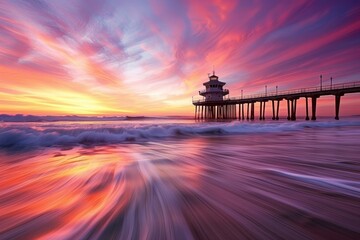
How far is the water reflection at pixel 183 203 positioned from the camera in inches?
66.6

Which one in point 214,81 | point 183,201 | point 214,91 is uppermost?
point 214,81

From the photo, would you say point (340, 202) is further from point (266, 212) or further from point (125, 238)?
point (125, 238)

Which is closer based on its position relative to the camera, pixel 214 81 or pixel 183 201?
pixel 183 201

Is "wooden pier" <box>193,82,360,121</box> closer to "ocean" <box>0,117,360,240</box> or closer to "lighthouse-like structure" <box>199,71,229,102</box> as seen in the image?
"lighthouse-like structure" <box>199,71,229,102</box>

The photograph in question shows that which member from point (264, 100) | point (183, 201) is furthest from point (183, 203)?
point (264, 100)

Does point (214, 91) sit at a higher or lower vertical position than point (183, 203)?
higher

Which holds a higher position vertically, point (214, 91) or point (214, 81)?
point (214, 81)

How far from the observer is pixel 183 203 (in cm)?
234

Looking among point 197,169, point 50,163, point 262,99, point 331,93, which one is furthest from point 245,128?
point 262,99

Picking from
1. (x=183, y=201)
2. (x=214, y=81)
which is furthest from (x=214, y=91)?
(x=183, y=201)

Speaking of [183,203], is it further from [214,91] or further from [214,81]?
[214,81]

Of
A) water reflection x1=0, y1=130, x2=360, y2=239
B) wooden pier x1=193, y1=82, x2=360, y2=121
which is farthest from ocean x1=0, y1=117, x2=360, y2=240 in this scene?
wooden pier x1=193, y1=82, x2=360, y2=121

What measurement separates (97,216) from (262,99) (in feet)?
154

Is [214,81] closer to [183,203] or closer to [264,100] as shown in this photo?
[264,100]
